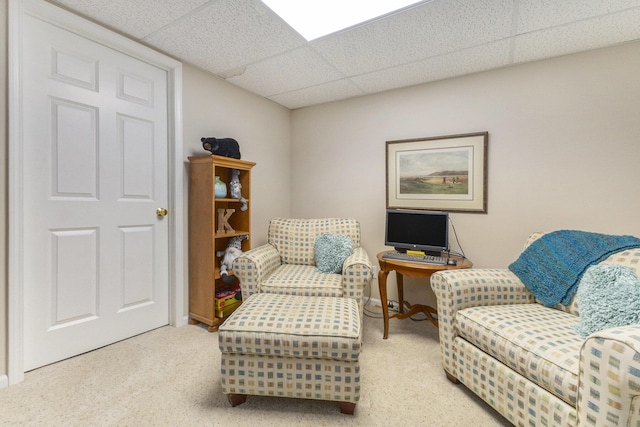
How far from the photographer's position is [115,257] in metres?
1.98

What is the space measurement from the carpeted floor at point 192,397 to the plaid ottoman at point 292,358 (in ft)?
0.34

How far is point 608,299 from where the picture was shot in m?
1.20

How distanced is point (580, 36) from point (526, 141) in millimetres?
699

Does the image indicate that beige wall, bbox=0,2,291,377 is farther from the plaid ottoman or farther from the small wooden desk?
the small wooden desk

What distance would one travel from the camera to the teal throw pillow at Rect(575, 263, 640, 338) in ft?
3.74

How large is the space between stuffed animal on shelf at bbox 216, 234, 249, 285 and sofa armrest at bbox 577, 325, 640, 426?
2.17 metres

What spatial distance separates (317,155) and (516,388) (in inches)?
103

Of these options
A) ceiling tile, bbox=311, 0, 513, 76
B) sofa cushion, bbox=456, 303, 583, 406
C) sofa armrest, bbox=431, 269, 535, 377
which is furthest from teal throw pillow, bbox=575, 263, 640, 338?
ceiling tile, bbox=311, 0, 513, 76

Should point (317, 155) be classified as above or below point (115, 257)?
above

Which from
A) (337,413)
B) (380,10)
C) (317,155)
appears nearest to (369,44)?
(380,10)

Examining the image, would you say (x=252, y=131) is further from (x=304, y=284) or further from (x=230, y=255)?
(x=304, y=284)

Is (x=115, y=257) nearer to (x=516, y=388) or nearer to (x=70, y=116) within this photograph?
(x=70, y=116)

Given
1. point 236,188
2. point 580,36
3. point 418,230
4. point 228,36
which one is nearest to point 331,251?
point 418,230

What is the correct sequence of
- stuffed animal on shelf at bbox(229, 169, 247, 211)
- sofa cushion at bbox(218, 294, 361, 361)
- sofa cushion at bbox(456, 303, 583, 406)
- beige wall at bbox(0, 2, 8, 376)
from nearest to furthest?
1. sofa cushion at bbox(456, 303, 583, 406)
2. sofa cushion at bbox(218, 294, 361, 361)
3. beige wall at bbox(0, 2, 8, 376)
4. stuffed animal on shelf at bbox(229, 169, 247, 211)
